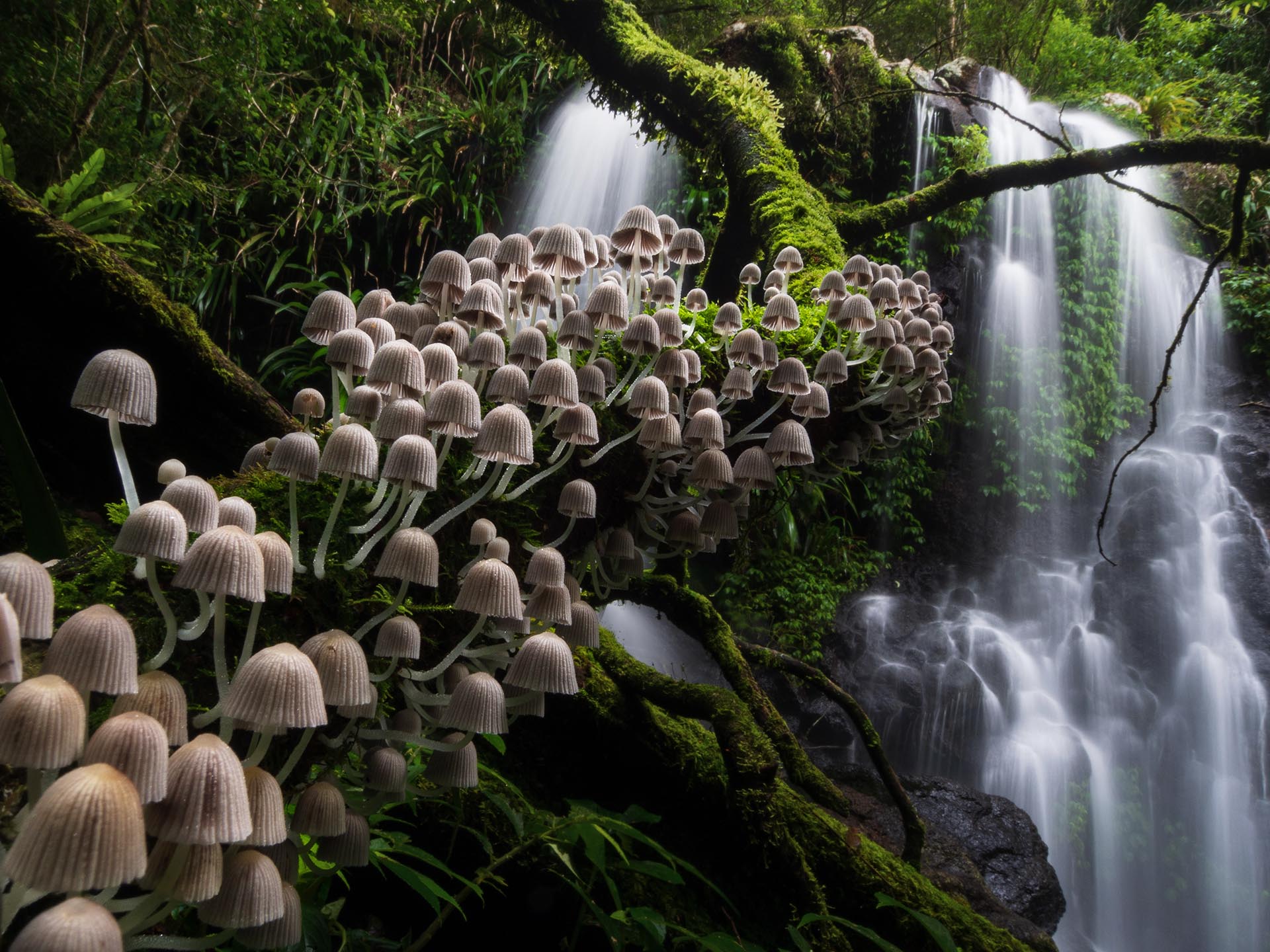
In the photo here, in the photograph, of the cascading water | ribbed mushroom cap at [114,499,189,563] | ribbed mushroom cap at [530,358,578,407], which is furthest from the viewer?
the cascading water

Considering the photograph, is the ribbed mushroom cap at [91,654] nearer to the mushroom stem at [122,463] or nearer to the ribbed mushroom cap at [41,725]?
the ribbed mushroom cap at [41,725]

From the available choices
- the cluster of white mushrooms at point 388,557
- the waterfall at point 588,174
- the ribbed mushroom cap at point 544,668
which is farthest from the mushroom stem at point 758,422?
the waterfall at point 588,174

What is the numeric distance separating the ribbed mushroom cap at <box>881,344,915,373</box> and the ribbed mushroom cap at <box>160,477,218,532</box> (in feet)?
5.95

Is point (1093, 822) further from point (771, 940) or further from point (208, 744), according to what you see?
point (208, 744)

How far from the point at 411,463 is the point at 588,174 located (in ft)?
→ 23.6

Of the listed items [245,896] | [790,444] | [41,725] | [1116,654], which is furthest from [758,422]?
[1116,654]

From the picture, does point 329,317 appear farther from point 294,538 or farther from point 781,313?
point 781,313

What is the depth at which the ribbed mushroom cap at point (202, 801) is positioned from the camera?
0.77 metres

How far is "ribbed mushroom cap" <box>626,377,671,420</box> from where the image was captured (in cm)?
177

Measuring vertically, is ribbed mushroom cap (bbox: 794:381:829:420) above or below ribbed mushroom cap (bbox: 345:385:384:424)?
above

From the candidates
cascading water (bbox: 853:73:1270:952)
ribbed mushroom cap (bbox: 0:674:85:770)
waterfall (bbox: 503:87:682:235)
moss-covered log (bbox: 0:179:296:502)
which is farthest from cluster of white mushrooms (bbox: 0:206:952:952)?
cascading water (bbox: 853:73:1270:952)

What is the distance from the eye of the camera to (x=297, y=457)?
1199 millimetres

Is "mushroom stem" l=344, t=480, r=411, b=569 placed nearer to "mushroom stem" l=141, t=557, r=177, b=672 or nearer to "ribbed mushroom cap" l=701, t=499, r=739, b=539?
"mushroom stem" l=141, t=557, r=177, b=672

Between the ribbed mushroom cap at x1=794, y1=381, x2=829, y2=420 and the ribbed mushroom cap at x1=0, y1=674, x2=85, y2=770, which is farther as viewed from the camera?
the ribbed mushroom cap at x1=794, y1=381, x2=829, y2=420
